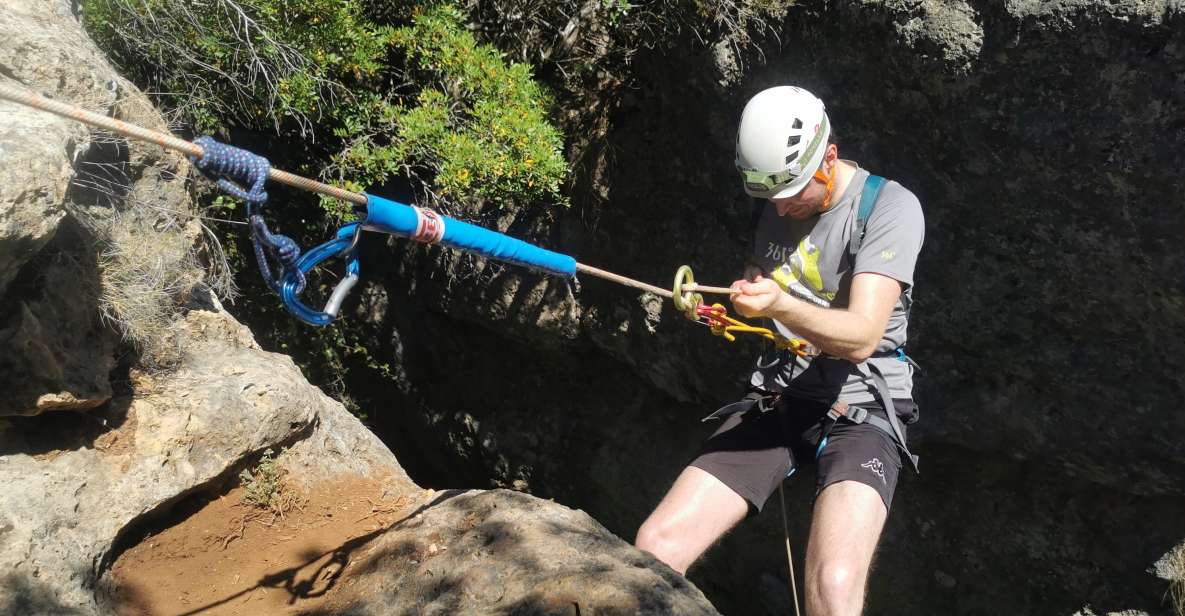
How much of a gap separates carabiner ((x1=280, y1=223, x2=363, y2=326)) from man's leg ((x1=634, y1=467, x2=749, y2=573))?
152 cm

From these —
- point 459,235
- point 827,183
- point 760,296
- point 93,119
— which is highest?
point 827,183

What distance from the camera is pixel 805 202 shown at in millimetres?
3529

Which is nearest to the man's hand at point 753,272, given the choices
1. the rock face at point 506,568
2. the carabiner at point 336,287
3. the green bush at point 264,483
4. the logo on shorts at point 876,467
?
the logo on shorts at point 876,467

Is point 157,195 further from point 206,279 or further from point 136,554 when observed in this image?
point 136,554

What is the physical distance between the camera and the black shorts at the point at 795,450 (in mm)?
3449

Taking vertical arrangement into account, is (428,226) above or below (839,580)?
above

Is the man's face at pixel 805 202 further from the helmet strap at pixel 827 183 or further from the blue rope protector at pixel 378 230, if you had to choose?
the blue rope protector at pixel 378 230

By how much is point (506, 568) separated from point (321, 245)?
1.35m

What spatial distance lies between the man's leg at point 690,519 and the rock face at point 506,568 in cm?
19

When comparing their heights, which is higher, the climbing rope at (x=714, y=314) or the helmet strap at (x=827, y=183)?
the helmet strap at (x=827, y=183)

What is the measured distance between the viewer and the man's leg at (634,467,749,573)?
137 inches

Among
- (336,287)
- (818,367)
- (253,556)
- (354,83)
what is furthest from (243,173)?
(354,83)

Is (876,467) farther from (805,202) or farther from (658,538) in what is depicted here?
(805,202)

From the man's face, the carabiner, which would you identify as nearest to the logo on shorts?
the man's face
